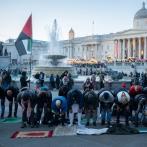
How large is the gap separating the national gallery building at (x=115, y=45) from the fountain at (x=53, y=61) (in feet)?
151

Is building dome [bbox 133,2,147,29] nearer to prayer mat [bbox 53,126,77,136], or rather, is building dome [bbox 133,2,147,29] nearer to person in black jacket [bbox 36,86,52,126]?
person in black jacket [bbox 36,86,52,126]

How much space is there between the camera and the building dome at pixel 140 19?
11794cm

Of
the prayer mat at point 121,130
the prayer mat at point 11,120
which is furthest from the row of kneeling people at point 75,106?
the prayer mat at point 11,120

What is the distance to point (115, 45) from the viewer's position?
11850 centimetres

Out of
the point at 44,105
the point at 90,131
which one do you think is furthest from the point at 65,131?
the point at 44,105

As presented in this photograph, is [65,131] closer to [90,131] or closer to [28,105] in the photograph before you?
[90,131]

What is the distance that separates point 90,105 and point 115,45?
10549cm

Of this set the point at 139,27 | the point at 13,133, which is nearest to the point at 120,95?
the point at 13,133

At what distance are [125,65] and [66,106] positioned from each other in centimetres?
5931

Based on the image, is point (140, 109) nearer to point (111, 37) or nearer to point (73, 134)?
point (73, 134)

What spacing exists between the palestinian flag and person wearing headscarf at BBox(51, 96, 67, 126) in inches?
401

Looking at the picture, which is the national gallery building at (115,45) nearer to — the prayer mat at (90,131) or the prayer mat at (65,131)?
the prayer mat at (65,131)

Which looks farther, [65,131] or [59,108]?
[59,108]

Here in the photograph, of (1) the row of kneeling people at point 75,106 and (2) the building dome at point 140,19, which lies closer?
(1) the row of kneeling people at point 75,106
